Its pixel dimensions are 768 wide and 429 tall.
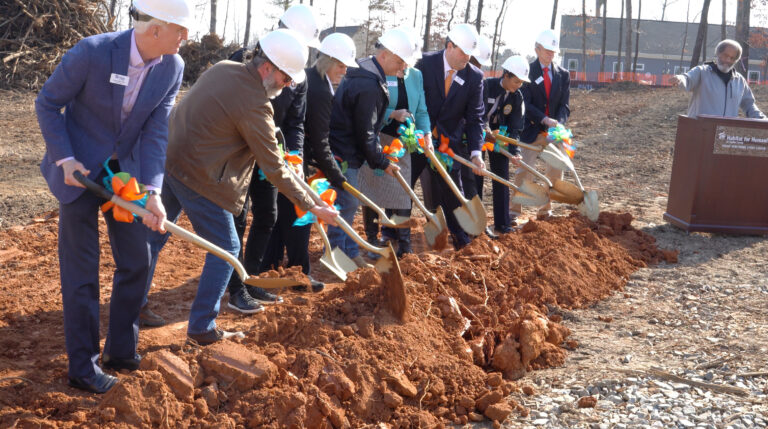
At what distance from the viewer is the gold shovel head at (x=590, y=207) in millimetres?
7473

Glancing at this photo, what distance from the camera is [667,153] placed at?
45.3 feet

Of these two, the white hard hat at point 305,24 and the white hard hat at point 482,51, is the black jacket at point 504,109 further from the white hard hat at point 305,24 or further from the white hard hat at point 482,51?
the white hard hat at point 305,24

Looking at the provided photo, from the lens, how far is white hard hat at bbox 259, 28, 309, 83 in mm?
3693

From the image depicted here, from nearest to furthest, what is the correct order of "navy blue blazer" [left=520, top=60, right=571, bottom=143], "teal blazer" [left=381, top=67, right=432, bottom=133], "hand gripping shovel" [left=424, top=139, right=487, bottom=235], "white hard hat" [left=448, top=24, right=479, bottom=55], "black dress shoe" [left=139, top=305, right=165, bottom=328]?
"black dress shoe" [left=139, top=305, right=165, bottom=328] → "teal blazer" [left=381, top=67, right=432, bottom=133] → "white hard hat" [left=448, top=24, right=479, bottom=55] → "hand gripping shovel" [left=424, top=139, right=487, bottom=235] → "navy blue blazer" [left=520, top=60, right=571, bottom=143]

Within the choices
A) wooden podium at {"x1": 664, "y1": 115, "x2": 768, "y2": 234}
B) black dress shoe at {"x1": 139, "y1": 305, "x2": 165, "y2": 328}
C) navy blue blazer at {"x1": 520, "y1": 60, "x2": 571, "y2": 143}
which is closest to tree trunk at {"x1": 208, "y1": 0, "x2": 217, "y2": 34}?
navy blue blazer at {"x1": 520, "y1": 60, "x2": 571, "y2": 143}

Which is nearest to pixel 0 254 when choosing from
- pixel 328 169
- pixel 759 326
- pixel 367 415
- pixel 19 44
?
pixel 328 169

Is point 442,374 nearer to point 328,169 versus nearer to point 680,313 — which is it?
point 328,169

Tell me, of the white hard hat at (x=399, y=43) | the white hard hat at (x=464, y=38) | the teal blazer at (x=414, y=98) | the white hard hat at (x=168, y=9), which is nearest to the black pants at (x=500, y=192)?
the teal blazer at (x=414, y=98)

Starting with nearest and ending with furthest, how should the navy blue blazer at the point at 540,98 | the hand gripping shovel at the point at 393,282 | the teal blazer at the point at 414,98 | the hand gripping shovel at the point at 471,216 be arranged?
the hand gripping shovel at the point at 393,282, the teal blazer at the point at 414,98, the hand gripping shovel at the point at 471,216, the navy blue blazer at the point at 540,98

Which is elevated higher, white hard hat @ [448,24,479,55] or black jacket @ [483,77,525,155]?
white hard hat @ [448,24,479,55]

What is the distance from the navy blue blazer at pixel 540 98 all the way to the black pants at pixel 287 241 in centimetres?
335

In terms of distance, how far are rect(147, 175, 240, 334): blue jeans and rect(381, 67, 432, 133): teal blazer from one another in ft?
7.35

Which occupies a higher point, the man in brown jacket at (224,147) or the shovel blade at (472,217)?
the man in brown jacket at (224,147)

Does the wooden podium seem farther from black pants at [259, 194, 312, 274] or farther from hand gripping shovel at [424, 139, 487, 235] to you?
black pants at [259, 194, 312, 274]
